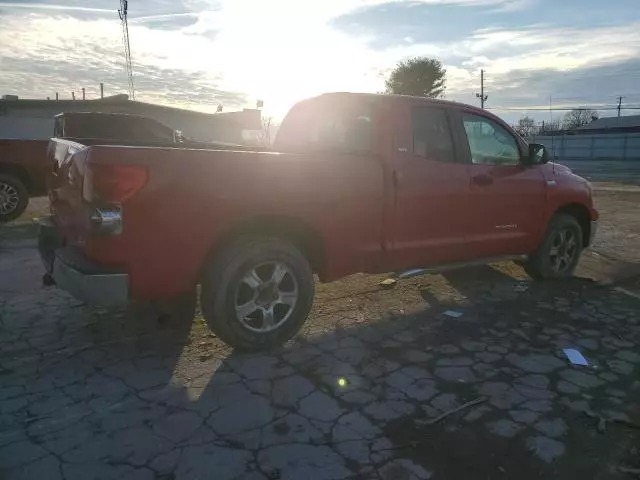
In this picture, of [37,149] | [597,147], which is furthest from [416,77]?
[37,149]

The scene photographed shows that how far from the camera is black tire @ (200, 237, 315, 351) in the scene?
3607 mm

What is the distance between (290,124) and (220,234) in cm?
220

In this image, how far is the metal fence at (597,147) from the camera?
4569 centimetres

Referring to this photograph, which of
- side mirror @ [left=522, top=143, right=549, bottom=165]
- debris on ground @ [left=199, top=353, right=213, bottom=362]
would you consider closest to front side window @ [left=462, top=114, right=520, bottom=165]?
side mirror @ [left=522, top=143, right=549, bottom=165]

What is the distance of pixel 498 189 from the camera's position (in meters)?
5.12

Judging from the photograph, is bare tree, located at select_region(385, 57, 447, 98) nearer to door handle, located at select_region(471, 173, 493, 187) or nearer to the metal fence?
the metal fence

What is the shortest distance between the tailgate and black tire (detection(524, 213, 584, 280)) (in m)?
4.67

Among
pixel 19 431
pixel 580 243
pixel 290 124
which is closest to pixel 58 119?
pixel 290 124

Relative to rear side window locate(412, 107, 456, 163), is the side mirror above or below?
below

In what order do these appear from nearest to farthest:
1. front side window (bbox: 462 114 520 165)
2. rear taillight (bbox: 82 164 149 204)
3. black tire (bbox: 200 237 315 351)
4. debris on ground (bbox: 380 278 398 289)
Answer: rear taillight (bbox: 82 164 149 204) < black tire (bbox: 200 237 315 351) < front side window (bbox: 462 114 520 165) < debris on ground (bbox: 380 278 398 289)

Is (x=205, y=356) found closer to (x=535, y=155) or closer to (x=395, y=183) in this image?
(x=395, y=183)

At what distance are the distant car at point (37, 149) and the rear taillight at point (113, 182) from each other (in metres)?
6.36

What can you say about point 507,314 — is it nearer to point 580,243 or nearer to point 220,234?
point 580,243

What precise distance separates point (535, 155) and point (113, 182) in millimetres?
4268
